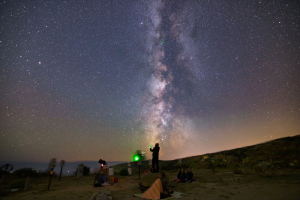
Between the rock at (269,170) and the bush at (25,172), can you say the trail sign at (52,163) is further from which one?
the rock at (269,170)

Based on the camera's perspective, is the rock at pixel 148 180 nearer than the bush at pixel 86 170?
Yes

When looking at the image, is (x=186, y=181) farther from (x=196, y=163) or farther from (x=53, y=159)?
(x=196, y=163)

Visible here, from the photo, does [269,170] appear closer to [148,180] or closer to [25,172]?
[148,180]

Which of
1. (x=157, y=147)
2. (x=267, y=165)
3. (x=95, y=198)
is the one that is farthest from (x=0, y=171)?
(x=267, y=165)

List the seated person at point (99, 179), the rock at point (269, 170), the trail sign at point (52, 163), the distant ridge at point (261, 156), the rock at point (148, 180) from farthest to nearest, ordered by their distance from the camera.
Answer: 1. the distant ridge at point (261, 156)
2. the rock at point (269, 170)
3. the seated person at point (99, 179)
4. the trail sign at point (52, 163)
5. the rock at point (148, 180)

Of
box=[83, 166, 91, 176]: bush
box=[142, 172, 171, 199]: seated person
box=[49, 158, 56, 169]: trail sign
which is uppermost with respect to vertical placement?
box=[49, 158, 56, 169]: trail sign

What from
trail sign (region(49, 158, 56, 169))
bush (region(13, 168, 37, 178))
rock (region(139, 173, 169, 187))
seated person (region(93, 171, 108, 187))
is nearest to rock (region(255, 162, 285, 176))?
rock (region(139, 173, 169, 187))

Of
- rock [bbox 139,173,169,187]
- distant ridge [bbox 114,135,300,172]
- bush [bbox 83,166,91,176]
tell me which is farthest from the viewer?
bush [bbox 83,166,91,176]

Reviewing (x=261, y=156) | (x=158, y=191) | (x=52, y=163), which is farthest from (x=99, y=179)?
(x=261, y=156)

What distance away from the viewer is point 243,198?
25.5ft

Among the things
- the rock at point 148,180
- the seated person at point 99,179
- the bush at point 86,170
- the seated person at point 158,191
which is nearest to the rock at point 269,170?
the rock at point 148,180

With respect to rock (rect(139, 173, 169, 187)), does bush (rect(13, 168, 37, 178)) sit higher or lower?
higher

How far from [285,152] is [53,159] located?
26.1 metres

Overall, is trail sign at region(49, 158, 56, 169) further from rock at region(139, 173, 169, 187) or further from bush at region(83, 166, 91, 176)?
bush at region(83, 166, 91, 176)
